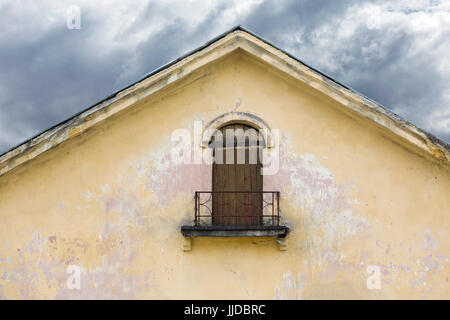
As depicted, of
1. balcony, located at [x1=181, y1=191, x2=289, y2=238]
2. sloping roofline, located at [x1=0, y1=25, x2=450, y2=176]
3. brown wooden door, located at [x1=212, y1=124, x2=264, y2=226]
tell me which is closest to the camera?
sloping roofline, located at [x1=0, y1=25, x2=450, y2=176]


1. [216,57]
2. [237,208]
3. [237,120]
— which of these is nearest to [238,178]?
[237,208]

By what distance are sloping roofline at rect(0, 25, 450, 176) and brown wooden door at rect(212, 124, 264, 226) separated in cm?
138

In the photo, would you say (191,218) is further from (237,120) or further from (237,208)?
(237,120)

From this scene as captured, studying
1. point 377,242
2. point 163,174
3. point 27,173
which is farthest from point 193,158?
point 377,242

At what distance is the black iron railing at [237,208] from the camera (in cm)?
805

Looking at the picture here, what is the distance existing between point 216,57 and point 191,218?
294cm

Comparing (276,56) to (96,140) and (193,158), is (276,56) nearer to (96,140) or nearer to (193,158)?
(193,158)

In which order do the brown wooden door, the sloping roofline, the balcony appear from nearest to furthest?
the sloping roofline
the balcony
the brown wooden door

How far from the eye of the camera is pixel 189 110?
8.41 metres

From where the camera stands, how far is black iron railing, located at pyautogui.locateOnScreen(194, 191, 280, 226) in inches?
317

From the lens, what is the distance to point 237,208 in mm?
8219

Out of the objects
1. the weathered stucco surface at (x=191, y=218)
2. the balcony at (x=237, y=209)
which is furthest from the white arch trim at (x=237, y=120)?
the balcony at (x=237, y=209)

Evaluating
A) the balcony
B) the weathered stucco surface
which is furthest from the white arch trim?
the balcony

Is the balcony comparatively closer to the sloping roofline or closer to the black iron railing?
the black iron railing
